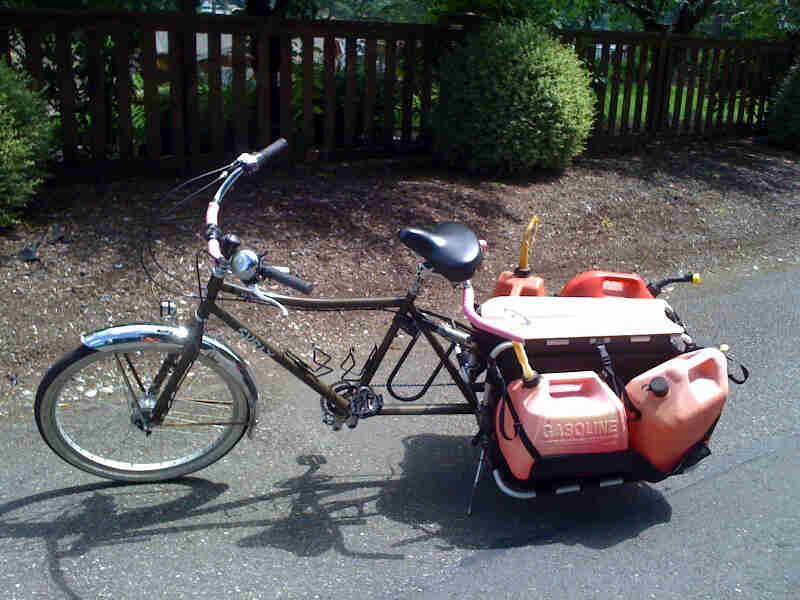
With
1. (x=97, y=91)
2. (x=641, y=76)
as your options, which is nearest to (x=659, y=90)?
(x=641, y=76)

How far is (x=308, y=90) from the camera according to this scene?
7.77m

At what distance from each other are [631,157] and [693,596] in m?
7.73

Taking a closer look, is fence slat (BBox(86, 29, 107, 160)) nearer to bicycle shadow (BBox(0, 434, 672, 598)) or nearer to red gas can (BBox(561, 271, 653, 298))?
bicycle shadow (BBox(0, 434, 672, 598))

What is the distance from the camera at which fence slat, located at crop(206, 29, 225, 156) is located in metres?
→ 7.13

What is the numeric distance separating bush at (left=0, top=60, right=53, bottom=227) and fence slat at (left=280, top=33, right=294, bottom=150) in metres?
2.15

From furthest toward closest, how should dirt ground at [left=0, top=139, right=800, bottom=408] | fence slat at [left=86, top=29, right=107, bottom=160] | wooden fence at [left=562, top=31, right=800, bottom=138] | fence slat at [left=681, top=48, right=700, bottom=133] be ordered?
fence slat at [left=681, top=48, right=700, bottom=133] < wooden fence at [left=562, top=31, right=800, bottom=138] < fence slat at [left=86, top=29, right=107, bottom=160] < dirt ground at [left=0, top=139, right=800, bottom=408]

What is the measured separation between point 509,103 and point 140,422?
18.0 ft

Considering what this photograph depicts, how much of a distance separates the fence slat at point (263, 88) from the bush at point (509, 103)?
5.74ft

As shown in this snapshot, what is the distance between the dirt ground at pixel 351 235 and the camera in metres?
5.17

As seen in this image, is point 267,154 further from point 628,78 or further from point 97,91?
point 628,78

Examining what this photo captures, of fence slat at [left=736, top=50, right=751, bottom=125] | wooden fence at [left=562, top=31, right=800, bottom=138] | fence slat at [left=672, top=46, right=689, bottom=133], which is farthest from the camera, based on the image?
fence slat at [left=736, top=50, right=751, bottom=125]

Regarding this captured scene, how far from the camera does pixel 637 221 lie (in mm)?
7828

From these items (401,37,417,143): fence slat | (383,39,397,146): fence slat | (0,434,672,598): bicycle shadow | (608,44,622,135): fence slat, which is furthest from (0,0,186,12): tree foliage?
(608,44,622,135): fence slat

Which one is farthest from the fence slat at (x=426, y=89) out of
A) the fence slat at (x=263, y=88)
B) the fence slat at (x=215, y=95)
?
the fence slat at (x=215, y=95)
